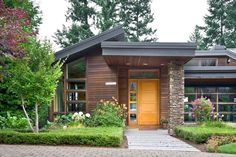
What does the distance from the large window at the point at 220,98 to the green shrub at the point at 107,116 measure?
4.17 meters

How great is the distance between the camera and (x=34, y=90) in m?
9.46

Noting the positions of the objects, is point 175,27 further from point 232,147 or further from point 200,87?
point 232,147

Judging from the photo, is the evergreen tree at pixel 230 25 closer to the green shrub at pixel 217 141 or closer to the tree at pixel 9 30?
the green shrub at pixel 217 141

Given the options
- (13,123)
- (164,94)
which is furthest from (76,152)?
(164,94)

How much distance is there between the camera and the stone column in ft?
39.8

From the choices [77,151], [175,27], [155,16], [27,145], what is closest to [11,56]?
[27,145]

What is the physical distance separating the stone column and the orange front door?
2636mm

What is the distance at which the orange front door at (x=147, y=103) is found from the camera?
48.6ft

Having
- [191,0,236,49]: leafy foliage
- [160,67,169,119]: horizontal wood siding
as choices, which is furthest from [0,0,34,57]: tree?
[191,0,236,49]: leafy foliage

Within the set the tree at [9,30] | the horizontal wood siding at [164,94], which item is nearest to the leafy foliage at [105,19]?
the horizontal wood siding at [164,94]

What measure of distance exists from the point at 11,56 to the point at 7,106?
5.54 metres

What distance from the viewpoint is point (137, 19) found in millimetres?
32250

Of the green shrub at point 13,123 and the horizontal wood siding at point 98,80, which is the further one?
the horizontal wood siding at point 98,80

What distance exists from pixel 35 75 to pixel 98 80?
511 centimetres
